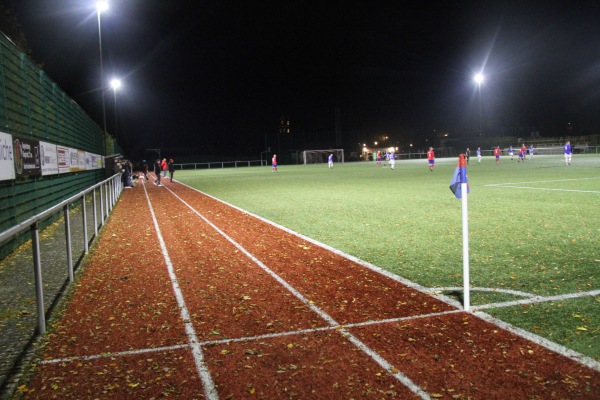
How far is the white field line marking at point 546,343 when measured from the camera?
160 inches

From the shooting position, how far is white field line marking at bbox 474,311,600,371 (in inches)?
160

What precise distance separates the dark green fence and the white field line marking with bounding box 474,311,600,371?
25.7ft

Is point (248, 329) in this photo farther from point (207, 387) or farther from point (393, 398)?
point (393, 398)

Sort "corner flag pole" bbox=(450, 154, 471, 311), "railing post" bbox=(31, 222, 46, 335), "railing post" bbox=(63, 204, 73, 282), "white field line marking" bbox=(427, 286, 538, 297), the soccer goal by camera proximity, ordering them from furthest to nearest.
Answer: the soccer goal → "railing post" bbox=(63, 204, 73, 282) → "white field line marking" bbox=(427, 286, 538, 297) → "corner flag pole" bbox=(450, 154, 471, 311) → "railing post" bbox=(31, 222, 46, 335)

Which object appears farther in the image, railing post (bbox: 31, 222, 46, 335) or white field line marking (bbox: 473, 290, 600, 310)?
white field line marking (bbox: 473, 290, 600, 310)

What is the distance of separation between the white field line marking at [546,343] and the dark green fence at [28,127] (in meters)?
7.84

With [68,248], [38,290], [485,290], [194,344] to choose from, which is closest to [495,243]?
[485,290]

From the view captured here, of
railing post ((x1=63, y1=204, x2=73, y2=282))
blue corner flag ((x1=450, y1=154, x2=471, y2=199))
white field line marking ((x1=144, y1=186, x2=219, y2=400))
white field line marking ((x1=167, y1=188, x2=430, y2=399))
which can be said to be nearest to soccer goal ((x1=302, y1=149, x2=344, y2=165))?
railing post ((x1=63, y1=204, x2=73, y2=282))

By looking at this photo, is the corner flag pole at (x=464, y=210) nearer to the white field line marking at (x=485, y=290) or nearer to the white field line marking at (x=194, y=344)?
the white field line marking at (x=485, y=290)

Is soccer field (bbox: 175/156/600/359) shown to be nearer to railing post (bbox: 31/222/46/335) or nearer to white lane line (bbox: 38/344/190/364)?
white lane line (bbox: 38/344/190/364)

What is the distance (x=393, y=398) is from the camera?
3598mm

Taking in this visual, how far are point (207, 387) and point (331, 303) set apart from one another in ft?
7.67

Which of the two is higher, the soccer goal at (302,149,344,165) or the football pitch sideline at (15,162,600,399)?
the soccer goal at (302,149,344,165)

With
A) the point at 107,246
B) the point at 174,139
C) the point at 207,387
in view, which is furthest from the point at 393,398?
the point at 174,139
